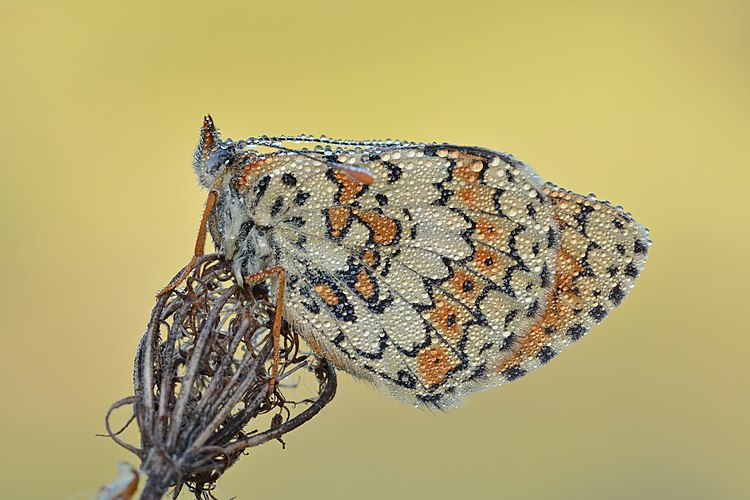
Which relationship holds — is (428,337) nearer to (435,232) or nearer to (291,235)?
(435,232)

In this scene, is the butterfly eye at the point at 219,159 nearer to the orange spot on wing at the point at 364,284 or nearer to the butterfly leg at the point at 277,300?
the butterfly leg at the point at 277,300

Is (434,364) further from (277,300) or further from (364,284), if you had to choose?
(277,300)

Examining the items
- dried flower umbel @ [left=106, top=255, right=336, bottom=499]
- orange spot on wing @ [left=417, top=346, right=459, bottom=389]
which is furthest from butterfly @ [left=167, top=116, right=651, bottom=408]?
dried flower umbel @ [left=106, top=255, right=336, bottom=499]

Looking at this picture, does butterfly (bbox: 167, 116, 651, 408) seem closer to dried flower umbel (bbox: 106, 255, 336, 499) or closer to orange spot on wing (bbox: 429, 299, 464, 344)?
orange spot on wing (bbox: 429, 299, 464, 344)

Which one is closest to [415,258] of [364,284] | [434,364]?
[364,284]

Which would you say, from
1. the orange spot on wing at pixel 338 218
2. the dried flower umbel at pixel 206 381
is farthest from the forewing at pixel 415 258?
the dried flower umbel at pixel 206 381

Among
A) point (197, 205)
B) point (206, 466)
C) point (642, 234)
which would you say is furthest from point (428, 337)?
point (197, 205)
